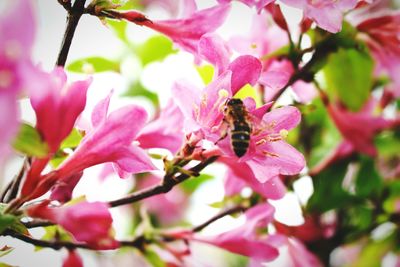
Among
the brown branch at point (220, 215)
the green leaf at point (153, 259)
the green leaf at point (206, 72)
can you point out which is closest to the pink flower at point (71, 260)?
the green leaf at point (153, 259)

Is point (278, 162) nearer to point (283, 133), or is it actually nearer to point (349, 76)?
point (283, 133)

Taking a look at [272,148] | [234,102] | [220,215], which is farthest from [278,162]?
[220,215]

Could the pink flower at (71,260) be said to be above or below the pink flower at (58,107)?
below

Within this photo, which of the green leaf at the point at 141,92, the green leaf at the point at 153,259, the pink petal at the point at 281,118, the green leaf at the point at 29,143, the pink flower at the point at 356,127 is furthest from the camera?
the green leaf at the point at 141,92

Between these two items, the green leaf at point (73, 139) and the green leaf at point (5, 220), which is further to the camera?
the green leaf at point (73, 139)

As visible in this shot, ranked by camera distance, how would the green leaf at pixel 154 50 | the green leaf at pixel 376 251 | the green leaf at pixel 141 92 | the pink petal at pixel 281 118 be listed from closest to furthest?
1. the pink petal at pixel 281 118
2. the green leaf at pixel 376 251
3. the green leaf at pixel 154 50
4. the green leaf at pixel 141 92

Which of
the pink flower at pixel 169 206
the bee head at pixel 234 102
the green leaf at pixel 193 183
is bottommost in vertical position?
the pink flower at pixel 169 206

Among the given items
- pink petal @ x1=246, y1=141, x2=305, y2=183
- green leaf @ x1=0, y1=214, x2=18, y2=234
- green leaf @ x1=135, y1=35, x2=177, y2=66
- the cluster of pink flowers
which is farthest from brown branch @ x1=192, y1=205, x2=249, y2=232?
green leaf @ x1=135, y1=35, x2=177, y2=66

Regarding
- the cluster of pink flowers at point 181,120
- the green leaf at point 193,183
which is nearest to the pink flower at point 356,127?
the cluster of pink flowers at point 181,120

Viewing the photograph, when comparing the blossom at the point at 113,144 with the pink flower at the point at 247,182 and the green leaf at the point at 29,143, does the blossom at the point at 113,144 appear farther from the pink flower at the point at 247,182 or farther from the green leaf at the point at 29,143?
the pink flower at the point at 247,182
